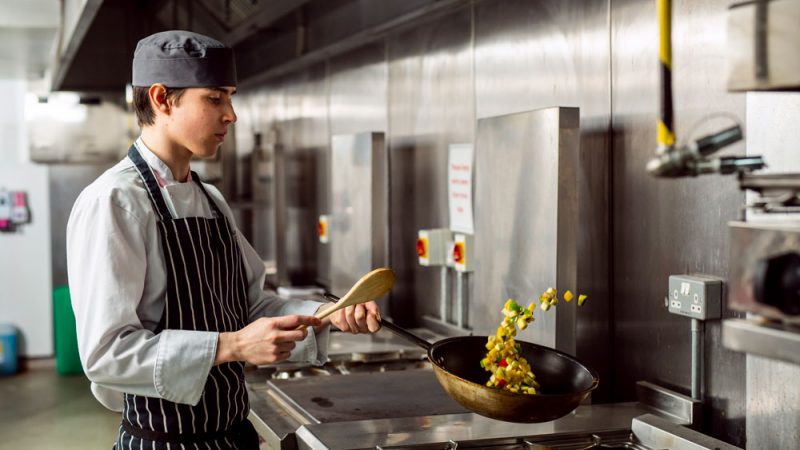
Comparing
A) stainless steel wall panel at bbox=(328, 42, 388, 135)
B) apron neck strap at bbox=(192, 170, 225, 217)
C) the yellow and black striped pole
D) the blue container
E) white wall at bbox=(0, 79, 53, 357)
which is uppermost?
stainless steel wall panel at bbox=(328, 42, 388, 135)

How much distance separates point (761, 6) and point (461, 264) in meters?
1.93

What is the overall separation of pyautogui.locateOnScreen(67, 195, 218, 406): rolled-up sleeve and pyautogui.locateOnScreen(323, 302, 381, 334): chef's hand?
30 centimetres

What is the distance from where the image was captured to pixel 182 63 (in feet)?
5.67

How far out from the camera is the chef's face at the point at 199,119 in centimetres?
174

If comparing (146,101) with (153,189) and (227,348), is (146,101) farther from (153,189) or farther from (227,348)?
(227,348)

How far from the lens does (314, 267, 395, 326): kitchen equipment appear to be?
163 cm

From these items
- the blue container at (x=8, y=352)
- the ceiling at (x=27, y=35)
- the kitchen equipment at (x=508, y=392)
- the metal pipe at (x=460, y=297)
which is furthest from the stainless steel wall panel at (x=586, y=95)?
the blue container at (x=8, y=352)

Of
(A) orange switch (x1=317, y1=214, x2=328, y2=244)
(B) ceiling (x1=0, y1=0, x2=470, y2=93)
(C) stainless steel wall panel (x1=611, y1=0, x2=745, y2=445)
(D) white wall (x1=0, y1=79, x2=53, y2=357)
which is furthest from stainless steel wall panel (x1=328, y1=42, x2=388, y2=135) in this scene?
(D) white wall (x1=0, y1=79, x2=53, y2=357)

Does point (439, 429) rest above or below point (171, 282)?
below

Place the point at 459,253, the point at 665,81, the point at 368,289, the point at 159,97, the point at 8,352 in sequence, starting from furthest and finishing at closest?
1. the point at 8,352
2. the point at 459,253
3. the point at 159,97
4. the point at 368,289
5. the point at 665,81

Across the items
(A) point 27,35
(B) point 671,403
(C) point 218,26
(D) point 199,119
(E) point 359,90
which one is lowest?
(B) point 671,403

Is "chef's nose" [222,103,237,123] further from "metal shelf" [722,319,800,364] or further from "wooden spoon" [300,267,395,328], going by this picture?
"metal shelf" [722,319,800,364]

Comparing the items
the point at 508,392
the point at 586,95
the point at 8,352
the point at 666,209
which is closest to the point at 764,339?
the point at 508,392

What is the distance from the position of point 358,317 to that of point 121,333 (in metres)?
0.47
